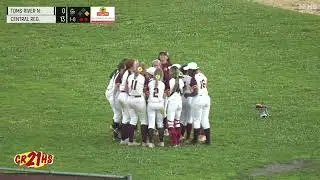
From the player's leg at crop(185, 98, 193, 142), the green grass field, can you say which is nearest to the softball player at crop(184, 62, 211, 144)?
the player's leg at crop(185, 98, 193, 142)

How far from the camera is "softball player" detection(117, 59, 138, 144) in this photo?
21.0 m

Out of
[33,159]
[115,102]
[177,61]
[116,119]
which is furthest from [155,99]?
[177,61]

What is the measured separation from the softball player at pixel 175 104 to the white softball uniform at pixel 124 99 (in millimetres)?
932

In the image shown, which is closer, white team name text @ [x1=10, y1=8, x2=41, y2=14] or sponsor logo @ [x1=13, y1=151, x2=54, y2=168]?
sponsor logo @ [x1=13, y1=151, x2=54, y2=168]

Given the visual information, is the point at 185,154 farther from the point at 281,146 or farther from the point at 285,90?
the point at 285,90

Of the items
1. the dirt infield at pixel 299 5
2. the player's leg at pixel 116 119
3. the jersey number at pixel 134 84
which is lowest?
the player's leg at pixel 116 119

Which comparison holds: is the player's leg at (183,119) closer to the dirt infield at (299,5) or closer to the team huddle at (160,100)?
the team huddle at (160,100)

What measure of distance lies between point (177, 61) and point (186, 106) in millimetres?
11138

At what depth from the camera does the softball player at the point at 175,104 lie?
20.8 metres

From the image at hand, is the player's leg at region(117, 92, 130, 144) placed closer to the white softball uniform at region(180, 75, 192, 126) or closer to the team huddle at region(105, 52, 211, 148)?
the team huddle at region(105, 52, 211, 148)

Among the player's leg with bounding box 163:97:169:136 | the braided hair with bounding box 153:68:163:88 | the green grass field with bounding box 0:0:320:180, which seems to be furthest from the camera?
the player's leg with bounding box 163:97:169:136

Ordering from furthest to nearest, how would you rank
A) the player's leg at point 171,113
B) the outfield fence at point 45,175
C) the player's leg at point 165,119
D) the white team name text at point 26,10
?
the white team name text at point 26,10
the player's leg at point 165,119
the player's leg at point 171,113
the outfield fence at point 45,175

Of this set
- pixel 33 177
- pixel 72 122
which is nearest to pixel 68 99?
pixel 72 122

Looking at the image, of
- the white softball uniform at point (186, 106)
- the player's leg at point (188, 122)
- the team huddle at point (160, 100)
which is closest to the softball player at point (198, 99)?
the team huddle at point (160, 100)
